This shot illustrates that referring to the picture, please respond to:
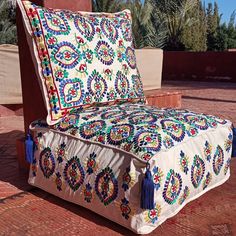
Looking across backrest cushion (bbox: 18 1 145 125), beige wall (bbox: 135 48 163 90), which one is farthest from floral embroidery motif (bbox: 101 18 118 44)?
beige wall (bbox: 135 48 163 90)

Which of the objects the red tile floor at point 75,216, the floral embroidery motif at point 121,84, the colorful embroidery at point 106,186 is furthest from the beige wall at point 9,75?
the colorful embroidery at point 106,186

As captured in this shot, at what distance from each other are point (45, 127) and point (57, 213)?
0.58 m

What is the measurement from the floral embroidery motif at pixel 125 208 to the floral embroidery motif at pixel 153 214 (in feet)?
0.32

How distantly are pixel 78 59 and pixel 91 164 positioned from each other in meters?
0.75

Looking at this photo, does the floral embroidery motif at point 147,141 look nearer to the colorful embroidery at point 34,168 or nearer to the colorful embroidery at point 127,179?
the colorful embroidery at point 127,179

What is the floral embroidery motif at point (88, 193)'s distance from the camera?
2.30 m

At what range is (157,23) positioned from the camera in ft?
55.1

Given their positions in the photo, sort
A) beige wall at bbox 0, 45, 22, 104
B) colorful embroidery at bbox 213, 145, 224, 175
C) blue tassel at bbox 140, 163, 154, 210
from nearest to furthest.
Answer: blue tassel at bbox 140, 163, 154, 210
colorful embroidery at bbox 213, 145, 224, 175
beige wall at bbox 0, 45, 22, 104

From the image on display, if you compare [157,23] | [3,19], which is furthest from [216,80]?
[3,19]

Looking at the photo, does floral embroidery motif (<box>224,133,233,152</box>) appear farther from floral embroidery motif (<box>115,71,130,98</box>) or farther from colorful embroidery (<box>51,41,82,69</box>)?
colorful embroidery (<box>51,41,82,69</box>)

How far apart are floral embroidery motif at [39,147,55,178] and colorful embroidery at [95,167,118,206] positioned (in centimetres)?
42

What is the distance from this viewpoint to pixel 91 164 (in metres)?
2.28

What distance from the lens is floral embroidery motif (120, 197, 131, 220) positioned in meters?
2.09

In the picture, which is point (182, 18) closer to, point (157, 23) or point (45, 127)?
point (157, 23)
